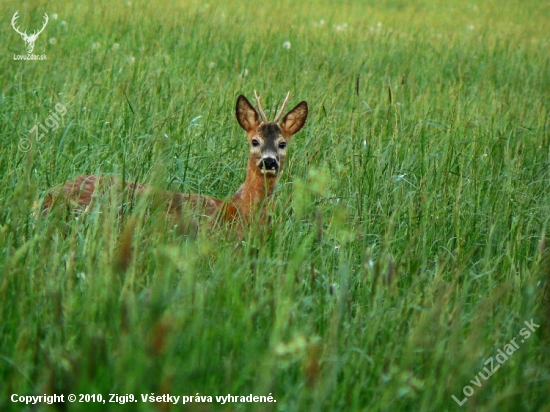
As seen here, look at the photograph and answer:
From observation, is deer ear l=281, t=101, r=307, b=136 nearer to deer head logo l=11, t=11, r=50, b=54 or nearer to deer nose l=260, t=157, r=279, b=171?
deer nose l=260, t=157, r=279, b=171

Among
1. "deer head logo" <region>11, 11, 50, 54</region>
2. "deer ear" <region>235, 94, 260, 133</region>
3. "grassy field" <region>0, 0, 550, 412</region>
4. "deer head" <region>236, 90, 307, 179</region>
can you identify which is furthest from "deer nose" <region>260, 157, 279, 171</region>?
"deer head logo" <region>11, 11, 50, 54</region>

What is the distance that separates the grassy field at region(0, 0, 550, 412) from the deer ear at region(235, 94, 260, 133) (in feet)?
0.69

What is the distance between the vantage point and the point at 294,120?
5.26 metres

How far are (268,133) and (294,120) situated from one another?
252 millimetres

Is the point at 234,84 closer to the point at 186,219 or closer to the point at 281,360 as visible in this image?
the point at 186,219

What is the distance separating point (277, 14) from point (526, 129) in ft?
16.5

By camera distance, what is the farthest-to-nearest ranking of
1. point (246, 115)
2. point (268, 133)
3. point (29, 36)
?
point (29, 36), point (246, 115), point (268, 133)

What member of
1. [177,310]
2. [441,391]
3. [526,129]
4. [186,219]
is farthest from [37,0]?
[441,391]

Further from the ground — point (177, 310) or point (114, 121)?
point (177, 310)

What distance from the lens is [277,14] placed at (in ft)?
33.7

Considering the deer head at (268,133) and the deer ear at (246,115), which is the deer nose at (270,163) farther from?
the deer ear at (246,115)

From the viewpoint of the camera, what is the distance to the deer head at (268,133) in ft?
16.3

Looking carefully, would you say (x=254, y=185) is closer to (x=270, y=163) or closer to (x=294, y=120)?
(x=270, y=163)

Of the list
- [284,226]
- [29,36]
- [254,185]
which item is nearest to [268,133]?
[254,185]
